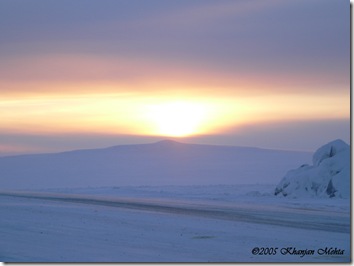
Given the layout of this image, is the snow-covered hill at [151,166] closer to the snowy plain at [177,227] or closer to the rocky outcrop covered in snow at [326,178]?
the rocky outcrop covered in snow at [326,178]

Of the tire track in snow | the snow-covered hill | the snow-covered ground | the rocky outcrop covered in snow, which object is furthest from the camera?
the snow-covered hill

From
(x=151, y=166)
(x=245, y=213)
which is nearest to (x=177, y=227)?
(x=245, y=213)

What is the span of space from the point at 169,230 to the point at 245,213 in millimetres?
7309

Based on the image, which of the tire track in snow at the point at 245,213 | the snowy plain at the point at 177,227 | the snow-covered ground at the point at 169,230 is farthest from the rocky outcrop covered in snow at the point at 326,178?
the tire track in snow at the point at 245,213

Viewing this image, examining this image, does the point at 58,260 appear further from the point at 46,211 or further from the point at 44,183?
the point at 44,183

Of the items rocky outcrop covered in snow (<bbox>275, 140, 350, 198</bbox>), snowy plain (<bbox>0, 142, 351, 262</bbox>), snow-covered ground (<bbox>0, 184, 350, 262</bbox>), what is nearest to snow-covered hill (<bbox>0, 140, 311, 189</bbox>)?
rocky outcrop covered in snow (<bbox>275, 140, 350, 198</bbox>)

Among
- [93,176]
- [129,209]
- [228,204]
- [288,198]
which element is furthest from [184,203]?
[93,176]

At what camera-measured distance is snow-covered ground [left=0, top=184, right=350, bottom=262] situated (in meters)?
17.9

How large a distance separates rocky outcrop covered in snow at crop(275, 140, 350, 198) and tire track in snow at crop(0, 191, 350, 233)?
7406mm

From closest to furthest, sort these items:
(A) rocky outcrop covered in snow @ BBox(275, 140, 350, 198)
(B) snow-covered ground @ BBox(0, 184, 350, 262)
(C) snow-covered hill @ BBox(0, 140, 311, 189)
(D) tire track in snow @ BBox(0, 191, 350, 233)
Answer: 1. (B) snow-covered ground @ BBox(0, 184, 350, 262)
2. (D) tire track in snow @ BBox(0, 191, 350, 233)
3. (A) rocky outcrop covered in snow @ BBox(275, 140, 350, 198)
4. (C) snow-covered hill @ BBox(0, 140, 311, 189)

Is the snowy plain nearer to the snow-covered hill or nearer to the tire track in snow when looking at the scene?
the tire track in snow

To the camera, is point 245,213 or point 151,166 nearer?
point 245,213

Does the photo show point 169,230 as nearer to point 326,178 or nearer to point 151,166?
point 326,178

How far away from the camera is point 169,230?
2266 centimetres
